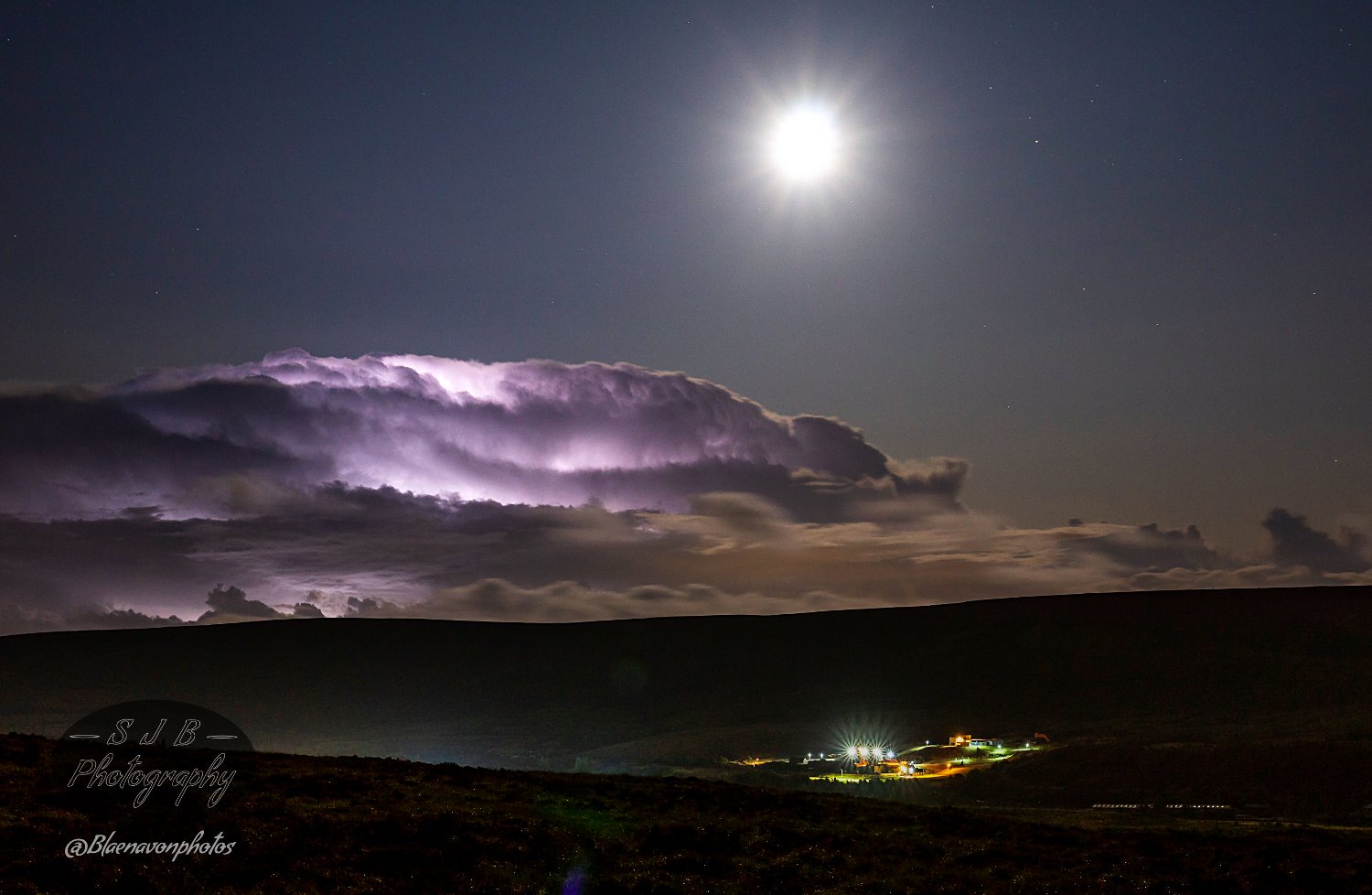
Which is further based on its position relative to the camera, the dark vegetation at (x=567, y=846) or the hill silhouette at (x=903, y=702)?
the hill silhouette at (x=903, y=702)

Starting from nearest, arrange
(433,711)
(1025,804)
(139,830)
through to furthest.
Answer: (139,830) → (1025,804) → (433,711)

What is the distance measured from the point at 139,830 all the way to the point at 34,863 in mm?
3989

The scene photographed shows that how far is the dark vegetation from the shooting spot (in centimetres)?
2944

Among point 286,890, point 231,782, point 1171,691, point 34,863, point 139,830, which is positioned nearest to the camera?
point 34,863

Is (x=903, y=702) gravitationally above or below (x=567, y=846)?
above

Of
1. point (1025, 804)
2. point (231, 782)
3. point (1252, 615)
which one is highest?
point (1252, 615)

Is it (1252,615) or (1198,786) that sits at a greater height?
(1252,615)

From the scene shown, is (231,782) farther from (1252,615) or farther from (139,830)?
(1252,615)

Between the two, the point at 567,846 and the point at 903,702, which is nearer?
the point at 567,846

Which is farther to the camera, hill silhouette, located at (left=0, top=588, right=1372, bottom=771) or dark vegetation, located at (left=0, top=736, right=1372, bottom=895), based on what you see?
hill silhouette, located at (left=0, top=588, right=1372, bottom=771)

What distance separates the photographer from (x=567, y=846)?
35250mm

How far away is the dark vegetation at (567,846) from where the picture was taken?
29.4m

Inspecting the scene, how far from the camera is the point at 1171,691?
160m

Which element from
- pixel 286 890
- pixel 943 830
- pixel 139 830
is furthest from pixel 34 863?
pixel 943 830
